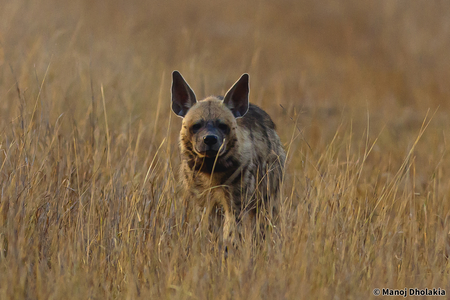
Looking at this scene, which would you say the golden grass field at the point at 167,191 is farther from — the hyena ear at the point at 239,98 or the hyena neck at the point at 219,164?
the hyena ear at the point at 239,98

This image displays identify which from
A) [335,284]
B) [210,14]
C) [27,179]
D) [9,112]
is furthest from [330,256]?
[210,14]

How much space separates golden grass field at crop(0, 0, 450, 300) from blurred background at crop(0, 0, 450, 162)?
0.21 feet

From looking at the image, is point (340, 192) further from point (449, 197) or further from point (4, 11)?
point (4, 11)

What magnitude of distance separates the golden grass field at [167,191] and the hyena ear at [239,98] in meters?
0.41

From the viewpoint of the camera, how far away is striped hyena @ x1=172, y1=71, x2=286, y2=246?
4.56 metres

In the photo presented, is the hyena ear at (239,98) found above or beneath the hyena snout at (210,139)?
above

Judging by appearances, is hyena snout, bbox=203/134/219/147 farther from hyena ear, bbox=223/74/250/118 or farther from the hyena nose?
hyena ear, bbox=223/74/250/118

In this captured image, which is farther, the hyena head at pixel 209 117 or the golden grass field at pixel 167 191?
the hyena head at pixel 209 117

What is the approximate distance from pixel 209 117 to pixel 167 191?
0.69 metres

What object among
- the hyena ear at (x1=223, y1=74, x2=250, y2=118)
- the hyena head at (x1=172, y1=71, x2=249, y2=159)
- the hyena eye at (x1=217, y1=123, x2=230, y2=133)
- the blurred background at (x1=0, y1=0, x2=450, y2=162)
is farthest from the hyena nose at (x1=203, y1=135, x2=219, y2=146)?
the blurred background at (x1=0, y1=0, x2=450, y2=162)

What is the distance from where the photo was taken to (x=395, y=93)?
11625 millimetres

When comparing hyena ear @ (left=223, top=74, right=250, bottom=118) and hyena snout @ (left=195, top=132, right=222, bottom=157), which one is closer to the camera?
hyena snout @ (left=195, top=132, right=222, bottom=157)

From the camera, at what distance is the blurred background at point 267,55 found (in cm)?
806

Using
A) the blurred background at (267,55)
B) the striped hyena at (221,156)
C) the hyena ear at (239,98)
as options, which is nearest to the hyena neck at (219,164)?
the striped hyena at (221,156)
